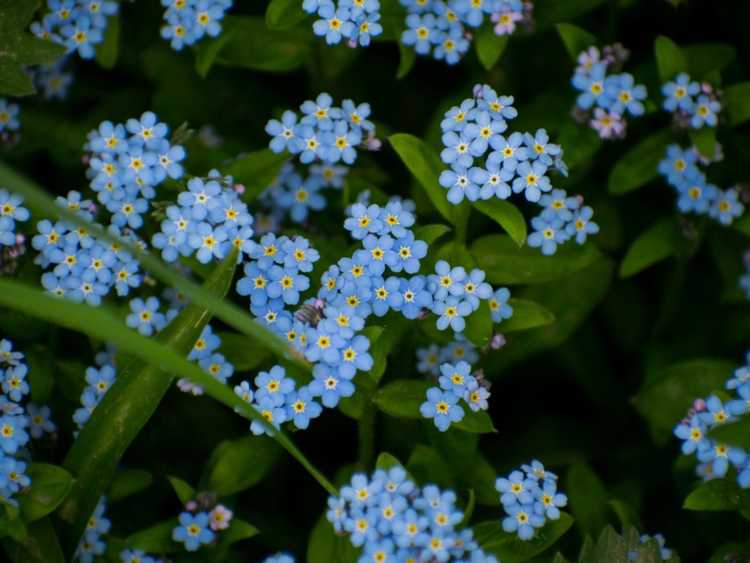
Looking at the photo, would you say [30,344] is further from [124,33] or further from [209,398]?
[124,33]

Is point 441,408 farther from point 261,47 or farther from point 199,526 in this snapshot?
point 261,47

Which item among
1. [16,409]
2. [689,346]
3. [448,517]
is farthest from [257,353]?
[689,346]

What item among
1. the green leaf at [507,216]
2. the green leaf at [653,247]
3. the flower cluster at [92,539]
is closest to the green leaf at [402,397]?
the green leaf at [507,216]

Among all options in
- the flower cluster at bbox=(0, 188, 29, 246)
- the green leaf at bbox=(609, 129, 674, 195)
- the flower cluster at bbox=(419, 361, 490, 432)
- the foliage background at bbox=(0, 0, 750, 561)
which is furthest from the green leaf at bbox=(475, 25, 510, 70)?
the flower cluster at bbox=(0, 188, 29, 246)

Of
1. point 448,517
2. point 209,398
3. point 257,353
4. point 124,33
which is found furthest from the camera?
point 124,33

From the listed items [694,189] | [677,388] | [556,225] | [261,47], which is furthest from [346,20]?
[677,388]

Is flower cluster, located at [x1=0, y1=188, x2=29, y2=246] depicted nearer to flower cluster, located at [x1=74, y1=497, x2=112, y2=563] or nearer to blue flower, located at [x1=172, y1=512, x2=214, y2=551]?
flower cluster, located at [x1=74, y1=497, x2=112, y2=563]

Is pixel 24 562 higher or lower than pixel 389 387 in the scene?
lower
